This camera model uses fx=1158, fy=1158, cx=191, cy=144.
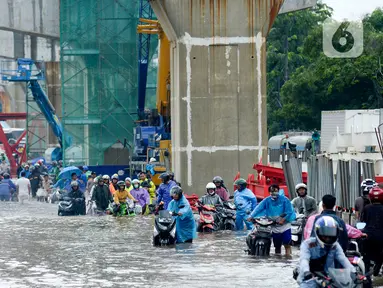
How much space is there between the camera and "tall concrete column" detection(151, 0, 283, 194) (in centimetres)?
3872

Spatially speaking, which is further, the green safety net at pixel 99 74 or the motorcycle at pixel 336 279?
the green safety net at pixel 99 74

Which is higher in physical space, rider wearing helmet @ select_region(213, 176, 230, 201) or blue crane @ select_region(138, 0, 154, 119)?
blue crane @ select_region(138, 0, 154, 119)

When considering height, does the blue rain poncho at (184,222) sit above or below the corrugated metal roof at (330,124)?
below

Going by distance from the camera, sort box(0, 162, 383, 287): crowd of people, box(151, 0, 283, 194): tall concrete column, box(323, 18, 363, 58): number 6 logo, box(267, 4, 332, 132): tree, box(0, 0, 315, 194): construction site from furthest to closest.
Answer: box(267, 4, 332, 132): tree < box(323, 18, 363, 58): number 6 logo < box(0, 0, 315, 194): construction site < box(151, 0, 283, 194): tall concrete column < box(0, 162, 383, 287): crowd of people

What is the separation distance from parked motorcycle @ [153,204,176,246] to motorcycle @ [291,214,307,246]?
8.19 ft

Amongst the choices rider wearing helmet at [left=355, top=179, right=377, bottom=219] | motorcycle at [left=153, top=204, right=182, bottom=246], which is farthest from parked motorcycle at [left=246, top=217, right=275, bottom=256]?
rider wearing helmet at [left=355, top=179, right=377, bottom=219]

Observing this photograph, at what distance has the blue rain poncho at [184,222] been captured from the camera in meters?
23.2

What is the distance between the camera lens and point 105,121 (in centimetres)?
5775

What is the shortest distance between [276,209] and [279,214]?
11cm

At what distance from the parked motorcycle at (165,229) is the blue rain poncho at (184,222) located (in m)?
0.22

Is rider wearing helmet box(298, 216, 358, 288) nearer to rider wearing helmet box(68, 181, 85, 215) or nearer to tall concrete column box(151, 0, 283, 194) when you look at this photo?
rider wearing helmet box(68, 181, 85, 215)

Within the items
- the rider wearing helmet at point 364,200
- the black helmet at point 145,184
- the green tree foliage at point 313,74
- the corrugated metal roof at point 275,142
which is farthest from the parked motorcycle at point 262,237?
the green tree foliage at point 313,74

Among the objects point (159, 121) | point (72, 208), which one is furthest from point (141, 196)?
point (159, 121)

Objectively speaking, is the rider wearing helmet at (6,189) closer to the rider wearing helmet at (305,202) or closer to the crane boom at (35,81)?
the crane boom at (35,81)
